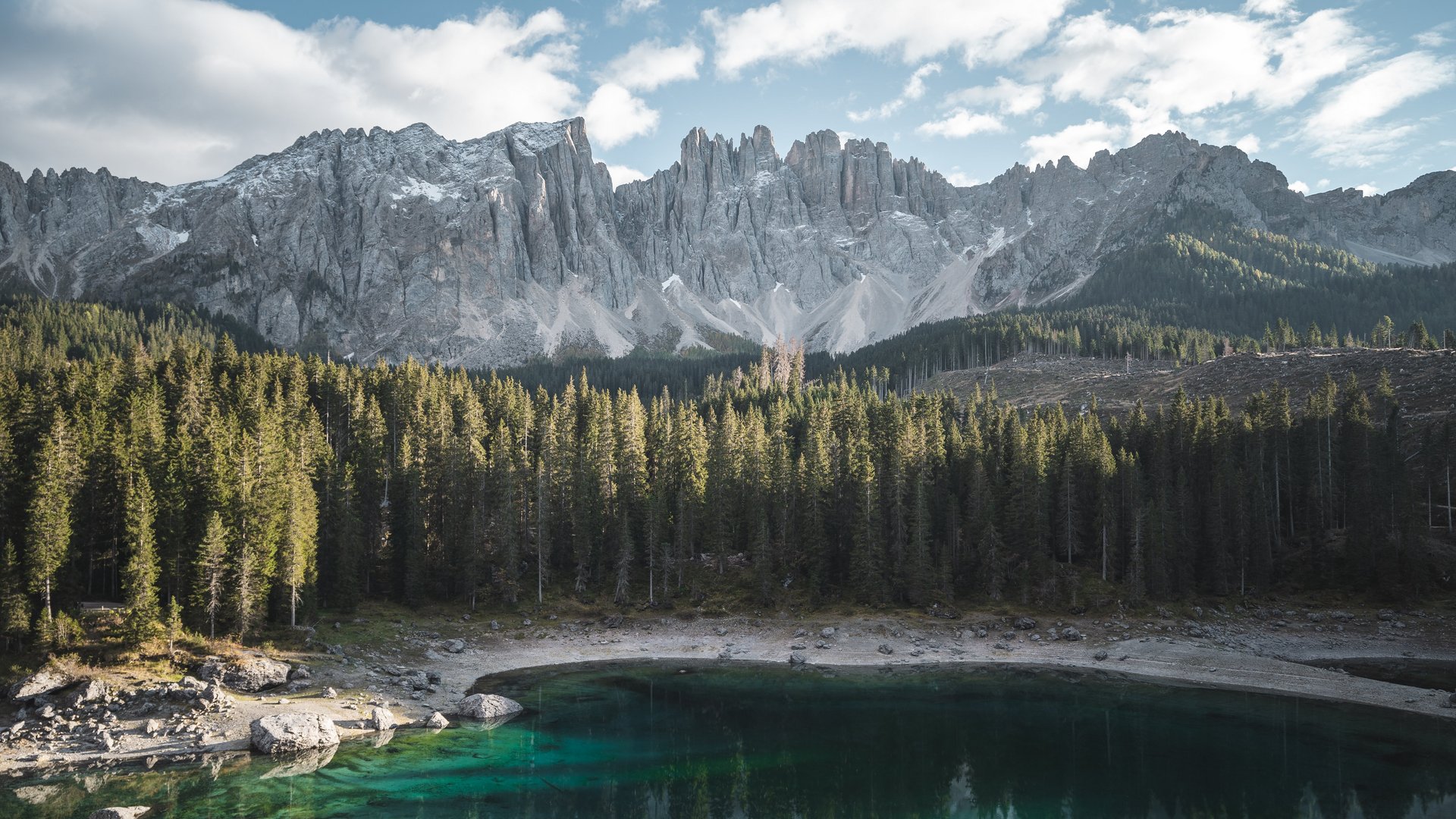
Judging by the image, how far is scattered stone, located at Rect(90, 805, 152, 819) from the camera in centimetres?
2906

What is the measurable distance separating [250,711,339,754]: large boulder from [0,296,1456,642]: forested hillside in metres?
17.3

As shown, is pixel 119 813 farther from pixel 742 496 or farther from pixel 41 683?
pixel 742 496

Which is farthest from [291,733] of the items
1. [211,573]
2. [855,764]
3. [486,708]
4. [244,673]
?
[855,764]

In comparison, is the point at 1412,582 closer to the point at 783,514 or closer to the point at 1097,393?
the point at 783,514

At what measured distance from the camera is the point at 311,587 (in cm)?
5769

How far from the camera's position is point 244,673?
45.3 m

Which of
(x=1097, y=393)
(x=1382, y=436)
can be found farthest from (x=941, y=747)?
(x=1097, y=393)

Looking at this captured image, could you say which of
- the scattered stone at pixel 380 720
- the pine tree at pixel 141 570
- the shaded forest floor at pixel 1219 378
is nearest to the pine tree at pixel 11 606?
the pine tree at pixel 141 570

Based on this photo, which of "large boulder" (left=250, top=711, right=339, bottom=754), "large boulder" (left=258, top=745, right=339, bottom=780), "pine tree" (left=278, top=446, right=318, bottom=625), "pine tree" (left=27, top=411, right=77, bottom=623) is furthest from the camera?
"pine tree" (left=278, top=446, right=318, bottom=625)

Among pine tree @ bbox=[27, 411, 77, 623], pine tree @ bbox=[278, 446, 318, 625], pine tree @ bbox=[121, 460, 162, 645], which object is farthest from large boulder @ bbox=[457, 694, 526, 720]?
pine tree @ bbox=[27, 411, 77, 623]

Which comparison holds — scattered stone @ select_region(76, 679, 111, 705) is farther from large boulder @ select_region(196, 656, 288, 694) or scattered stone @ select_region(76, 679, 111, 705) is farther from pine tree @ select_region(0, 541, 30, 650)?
pine tree @ select_region(0, 541, 30, 650)

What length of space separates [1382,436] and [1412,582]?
16.2 metres

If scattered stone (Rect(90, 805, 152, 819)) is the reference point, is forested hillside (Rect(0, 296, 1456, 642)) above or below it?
above

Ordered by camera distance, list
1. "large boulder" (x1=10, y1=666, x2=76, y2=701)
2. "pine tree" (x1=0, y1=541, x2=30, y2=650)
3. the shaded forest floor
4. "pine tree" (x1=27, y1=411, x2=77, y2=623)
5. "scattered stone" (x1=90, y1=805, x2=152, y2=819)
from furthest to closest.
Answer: the shaded forest floor
"pine tree" (x1=27, y1=411, x2=77, y2=623)
"pine tree" (x1=0, y1=541, x2=30, y2=650)
"large boulder" (x1=10, y1=666, x2=76, y2=701)
"scattered stone" (x1=90, y1=805, x2=152, y2=819)
